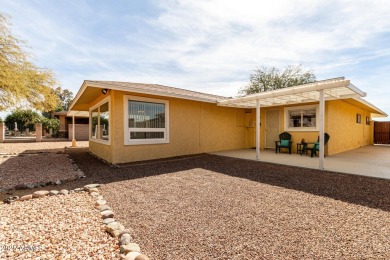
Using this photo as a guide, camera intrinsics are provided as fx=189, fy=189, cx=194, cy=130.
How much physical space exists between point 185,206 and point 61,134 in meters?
24.2

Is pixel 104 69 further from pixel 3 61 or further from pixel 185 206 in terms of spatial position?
pixel 185 206

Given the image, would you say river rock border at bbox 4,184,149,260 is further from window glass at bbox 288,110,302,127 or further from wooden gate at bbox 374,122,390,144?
wooden gate at bbox 374,122,390,144

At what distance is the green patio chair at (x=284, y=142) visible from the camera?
30.3 ft

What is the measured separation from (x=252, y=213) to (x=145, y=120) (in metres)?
5.58

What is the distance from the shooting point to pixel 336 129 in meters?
9.17

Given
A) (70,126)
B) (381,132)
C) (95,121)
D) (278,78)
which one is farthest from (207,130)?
(278,78)

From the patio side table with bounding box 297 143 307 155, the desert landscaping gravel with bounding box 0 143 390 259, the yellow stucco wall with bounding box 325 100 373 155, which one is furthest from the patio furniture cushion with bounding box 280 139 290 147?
the desert landscaping gravel with bounding box 0 143 390 259

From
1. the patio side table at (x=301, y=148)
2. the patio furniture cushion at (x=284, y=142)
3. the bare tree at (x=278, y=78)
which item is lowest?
the patio side table at (x=301, y=148)

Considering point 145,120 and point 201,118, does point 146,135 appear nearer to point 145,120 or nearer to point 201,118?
point 145,120

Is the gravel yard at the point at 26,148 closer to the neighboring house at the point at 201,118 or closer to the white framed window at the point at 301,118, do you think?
the neighboring house at the point at 201,118

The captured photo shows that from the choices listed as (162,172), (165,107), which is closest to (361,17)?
(165,107)

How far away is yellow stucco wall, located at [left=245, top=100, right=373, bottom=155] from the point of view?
868 centimetres

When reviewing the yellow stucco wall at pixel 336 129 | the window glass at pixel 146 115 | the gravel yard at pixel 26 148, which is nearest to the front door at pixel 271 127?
the yellow stucco wall at pixel 336 129

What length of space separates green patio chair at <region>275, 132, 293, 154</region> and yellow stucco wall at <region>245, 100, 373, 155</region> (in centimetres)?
28
